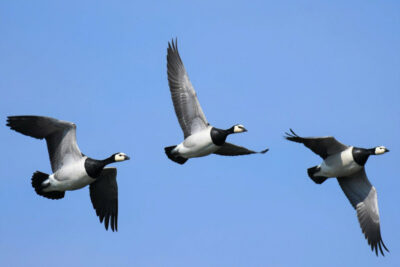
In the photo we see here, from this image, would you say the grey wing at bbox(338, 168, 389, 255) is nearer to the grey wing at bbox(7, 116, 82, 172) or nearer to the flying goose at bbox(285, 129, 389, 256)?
the flying goose at bbox(285, 129, 389, 256)

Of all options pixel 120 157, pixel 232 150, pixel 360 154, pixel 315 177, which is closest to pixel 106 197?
pixel 120 157

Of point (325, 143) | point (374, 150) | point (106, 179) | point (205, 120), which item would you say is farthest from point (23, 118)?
point (374, 150)

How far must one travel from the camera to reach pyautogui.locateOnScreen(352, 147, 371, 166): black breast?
22797 millimetres

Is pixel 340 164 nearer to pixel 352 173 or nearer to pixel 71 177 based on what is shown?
pixel 352 173

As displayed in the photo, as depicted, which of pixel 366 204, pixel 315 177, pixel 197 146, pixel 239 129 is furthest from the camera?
pixel 366 204

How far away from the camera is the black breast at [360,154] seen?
22.8 metres

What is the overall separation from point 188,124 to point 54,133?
353 centimetres

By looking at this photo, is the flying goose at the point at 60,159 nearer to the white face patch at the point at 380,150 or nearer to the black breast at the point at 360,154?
the black breast at the point at 360,154

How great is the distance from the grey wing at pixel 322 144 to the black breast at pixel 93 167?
468 cm

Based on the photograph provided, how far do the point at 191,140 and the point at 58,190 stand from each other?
361cm

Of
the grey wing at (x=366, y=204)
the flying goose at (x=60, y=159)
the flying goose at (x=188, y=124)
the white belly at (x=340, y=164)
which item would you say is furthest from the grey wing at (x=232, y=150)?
the flying goose at (x=60, y=159)

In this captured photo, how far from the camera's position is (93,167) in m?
21.7

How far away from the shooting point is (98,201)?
2338 centimetres

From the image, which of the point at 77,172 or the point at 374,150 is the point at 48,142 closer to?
the point at 77,172
